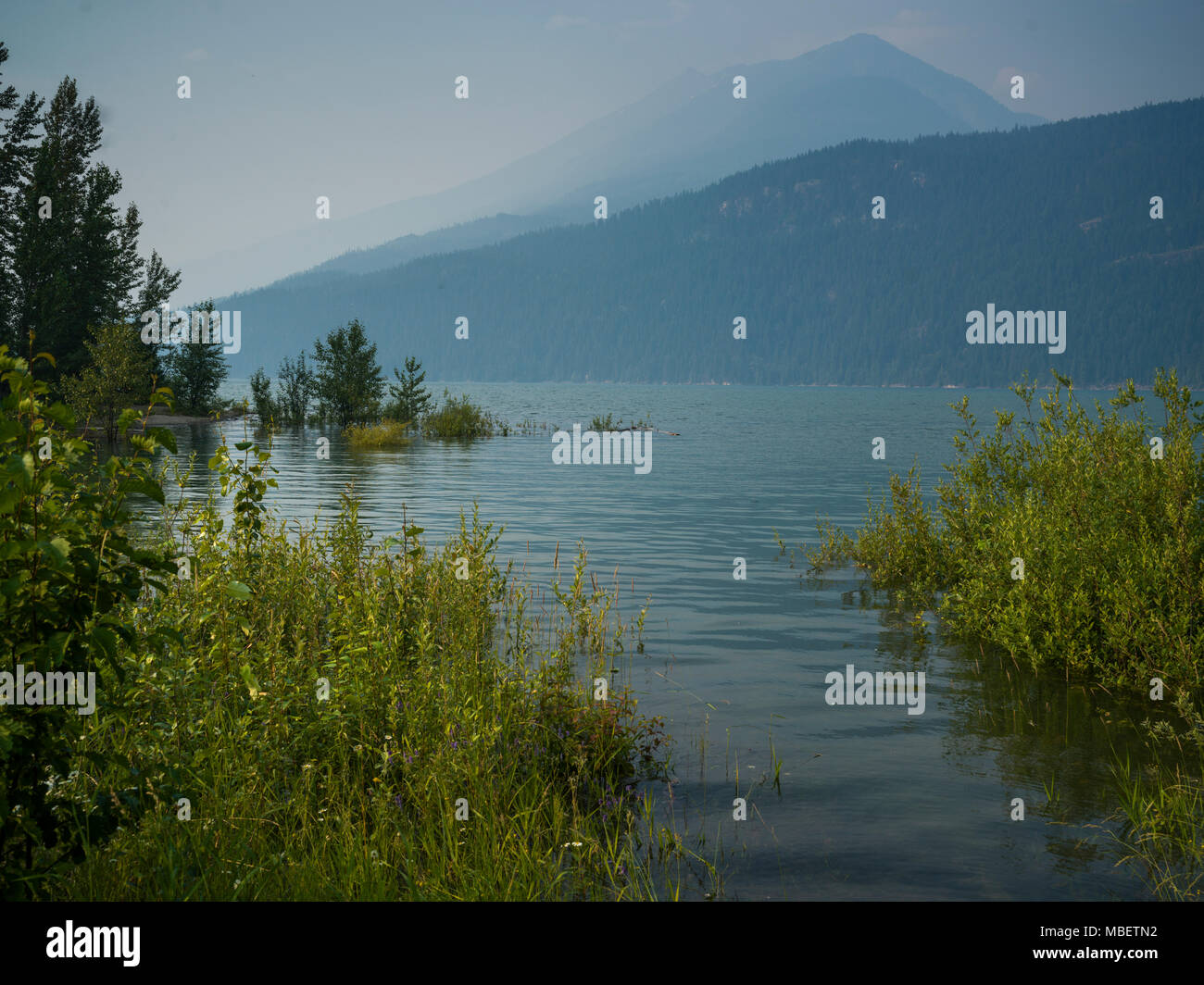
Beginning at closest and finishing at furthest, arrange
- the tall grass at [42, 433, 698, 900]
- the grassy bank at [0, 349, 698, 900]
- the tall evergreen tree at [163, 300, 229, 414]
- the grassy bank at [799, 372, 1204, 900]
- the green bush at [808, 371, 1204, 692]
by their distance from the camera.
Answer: the grassy bank at [0, 349, 698, 900]
the tall grass at [42, 433, 698, 900]
the grassy bank at [799, 372, 1204, 900]
the green bush at [808, 371, 1204, 692]
the tall evergreen tree at [163, 300, 229, 414]

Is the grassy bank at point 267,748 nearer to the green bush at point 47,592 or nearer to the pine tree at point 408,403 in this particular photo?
the green bush at point 47,592

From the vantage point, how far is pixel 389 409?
62.2 m

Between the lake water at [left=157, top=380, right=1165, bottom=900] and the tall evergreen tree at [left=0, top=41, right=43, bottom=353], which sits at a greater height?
the tall evergreen tree at [left=0, top=41, right=43, bottom=353]

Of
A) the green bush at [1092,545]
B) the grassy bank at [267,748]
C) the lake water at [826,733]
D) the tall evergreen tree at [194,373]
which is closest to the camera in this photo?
the grassy bank at [267,748]

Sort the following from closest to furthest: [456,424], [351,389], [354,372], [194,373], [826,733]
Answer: [826,733] → [456,424] → [351,389] → [354,372] → [194,373]

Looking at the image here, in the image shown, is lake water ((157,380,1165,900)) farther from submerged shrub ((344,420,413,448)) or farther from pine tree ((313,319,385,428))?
pine tree ((313,319,385,428))

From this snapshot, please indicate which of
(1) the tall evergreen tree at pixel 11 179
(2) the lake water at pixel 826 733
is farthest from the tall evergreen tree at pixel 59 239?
(2) the lake water at pixel 826 733

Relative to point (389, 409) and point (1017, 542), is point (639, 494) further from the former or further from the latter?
point (389, 409)

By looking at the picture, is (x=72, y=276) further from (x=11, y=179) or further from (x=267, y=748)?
(x=267, y=748)

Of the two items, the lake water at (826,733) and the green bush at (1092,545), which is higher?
the green bush at (1092,545)

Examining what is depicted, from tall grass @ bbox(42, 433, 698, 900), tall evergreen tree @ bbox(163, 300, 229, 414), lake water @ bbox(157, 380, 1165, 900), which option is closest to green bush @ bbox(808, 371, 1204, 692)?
lake water @ bbox(157, 380, 1165, 900)

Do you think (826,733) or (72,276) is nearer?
(826,733)

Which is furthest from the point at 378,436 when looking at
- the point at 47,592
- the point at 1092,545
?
the point at 47,592
